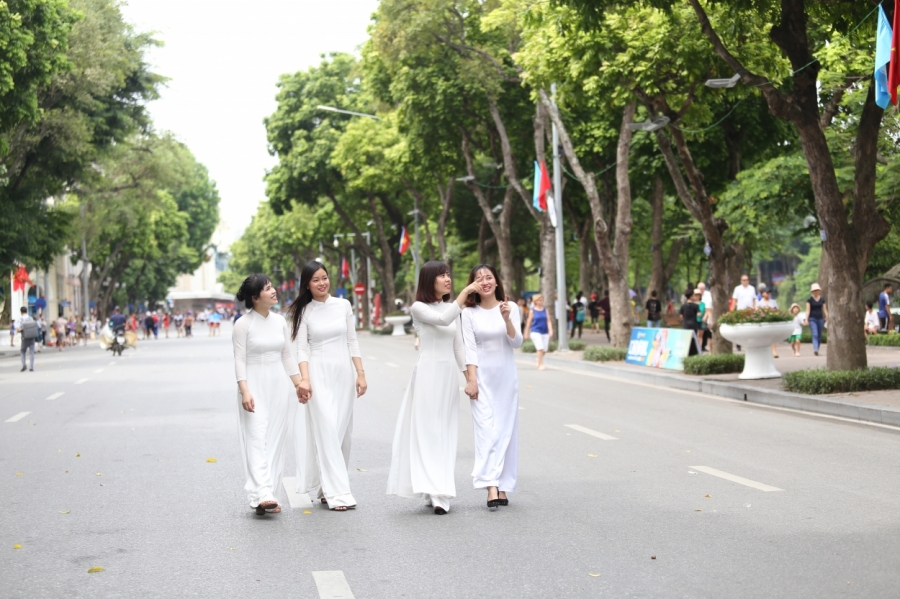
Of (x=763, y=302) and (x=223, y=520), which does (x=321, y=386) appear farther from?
(x=763, y=302)

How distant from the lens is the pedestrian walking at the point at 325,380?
26.5 feet

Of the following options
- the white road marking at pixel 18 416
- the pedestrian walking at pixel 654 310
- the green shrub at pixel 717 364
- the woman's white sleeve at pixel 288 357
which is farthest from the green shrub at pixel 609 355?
the woman's white sleeve at pixel 288 357

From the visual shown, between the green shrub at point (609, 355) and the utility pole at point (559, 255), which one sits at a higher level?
the utility pole at point (559, 255)

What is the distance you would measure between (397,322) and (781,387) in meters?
37.6

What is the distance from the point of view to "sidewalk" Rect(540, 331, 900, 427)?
1388 cm

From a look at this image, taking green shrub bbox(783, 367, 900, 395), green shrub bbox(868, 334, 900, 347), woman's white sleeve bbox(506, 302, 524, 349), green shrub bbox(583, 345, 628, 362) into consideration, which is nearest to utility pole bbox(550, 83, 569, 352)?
green shrub bbox(583, 345, 628, 362)

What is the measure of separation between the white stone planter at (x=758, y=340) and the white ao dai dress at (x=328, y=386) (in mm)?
11469

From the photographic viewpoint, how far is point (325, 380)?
8.12 m

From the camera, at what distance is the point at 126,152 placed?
4438 cm

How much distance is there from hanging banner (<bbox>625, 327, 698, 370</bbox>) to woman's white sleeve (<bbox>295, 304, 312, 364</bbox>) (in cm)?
1432

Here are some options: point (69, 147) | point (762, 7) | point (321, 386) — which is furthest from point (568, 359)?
point (321, 386)

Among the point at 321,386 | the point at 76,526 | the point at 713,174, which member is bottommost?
the point at 76,526

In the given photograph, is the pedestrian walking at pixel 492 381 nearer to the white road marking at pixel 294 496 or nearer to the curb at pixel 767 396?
the white road marking at pixel 294 496

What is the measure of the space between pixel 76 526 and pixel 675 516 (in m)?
3.77
